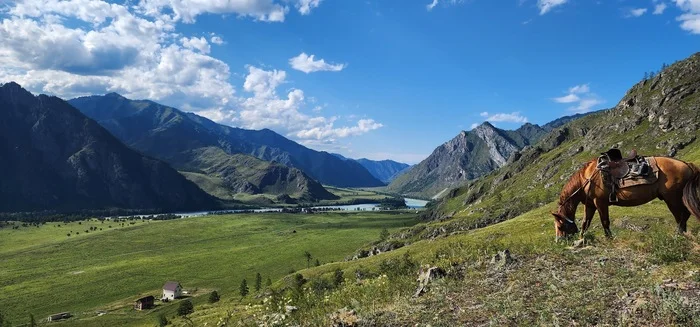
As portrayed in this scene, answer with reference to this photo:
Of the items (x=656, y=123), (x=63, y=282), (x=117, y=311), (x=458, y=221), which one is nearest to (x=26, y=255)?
(x=63, y=282)

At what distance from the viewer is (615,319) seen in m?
9.89

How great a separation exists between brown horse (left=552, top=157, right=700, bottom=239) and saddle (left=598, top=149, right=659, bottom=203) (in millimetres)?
162

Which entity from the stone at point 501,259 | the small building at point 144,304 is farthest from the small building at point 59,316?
the stone at point 501,259

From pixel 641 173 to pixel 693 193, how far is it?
1.74 m

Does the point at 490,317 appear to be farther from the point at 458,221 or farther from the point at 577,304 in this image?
the point at 458,221

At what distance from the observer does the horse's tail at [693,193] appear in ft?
50.9

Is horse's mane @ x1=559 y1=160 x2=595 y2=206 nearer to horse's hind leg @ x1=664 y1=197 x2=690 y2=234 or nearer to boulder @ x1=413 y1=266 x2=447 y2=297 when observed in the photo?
horse's hind leg @ x1=664 y1=197 x2=690 y2=234

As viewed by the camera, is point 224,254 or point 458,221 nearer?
point 458,221

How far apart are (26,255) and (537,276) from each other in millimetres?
243030

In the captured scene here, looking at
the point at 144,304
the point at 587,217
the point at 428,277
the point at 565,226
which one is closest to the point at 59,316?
the point at 144,304

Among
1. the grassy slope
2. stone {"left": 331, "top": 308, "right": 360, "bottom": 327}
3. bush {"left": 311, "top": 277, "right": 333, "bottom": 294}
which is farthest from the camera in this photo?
bush {"left": 311, "top": 277, "right": 333, "bottom": 294}

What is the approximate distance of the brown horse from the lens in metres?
15.9

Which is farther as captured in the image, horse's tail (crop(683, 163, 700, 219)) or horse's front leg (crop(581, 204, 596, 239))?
horse's front leg (crop(581, 204, 596, 239))

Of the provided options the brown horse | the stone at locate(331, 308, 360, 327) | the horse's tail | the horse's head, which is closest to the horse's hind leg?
the brown horse
